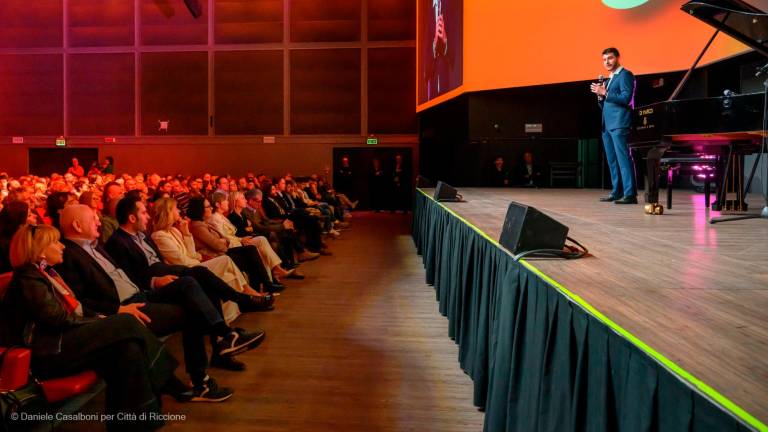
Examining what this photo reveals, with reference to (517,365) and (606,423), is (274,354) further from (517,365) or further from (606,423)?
(606,423)

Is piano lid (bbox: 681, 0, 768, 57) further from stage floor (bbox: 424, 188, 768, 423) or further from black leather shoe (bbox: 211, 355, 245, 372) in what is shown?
black leather shoe (bbox: 211, 355, 245, 372)

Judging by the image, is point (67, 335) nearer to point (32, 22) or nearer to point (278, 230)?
point (278, 230)

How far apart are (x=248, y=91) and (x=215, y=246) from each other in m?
11.6

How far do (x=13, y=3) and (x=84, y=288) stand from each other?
16.8 meters

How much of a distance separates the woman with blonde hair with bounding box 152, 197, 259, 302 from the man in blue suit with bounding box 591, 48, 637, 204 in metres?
3.24

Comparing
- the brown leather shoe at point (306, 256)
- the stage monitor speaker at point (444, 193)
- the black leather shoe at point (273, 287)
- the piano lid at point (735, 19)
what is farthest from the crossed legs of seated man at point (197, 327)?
the brown leather shoe at point (306, 256)

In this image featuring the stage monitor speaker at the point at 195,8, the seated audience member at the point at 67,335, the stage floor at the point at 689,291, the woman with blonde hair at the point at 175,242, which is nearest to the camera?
the stage floor at the point at 689,291

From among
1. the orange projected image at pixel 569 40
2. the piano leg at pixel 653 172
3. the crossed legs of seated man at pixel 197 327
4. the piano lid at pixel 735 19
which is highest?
the orange projected image at pixel 569 40

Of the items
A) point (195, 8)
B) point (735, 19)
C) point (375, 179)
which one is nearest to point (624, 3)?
point (735, 19)

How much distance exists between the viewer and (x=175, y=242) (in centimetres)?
438

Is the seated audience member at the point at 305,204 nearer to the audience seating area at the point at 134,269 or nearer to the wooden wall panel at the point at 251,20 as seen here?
the audience seating area at the point at 134,269

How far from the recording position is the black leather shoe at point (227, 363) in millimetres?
3602

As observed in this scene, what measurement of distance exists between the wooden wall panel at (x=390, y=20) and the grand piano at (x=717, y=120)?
11637 mm

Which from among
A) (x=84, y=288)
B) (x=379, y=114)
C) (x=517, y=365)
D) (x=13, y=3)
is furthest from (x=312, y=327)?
(x=13, y=3)
